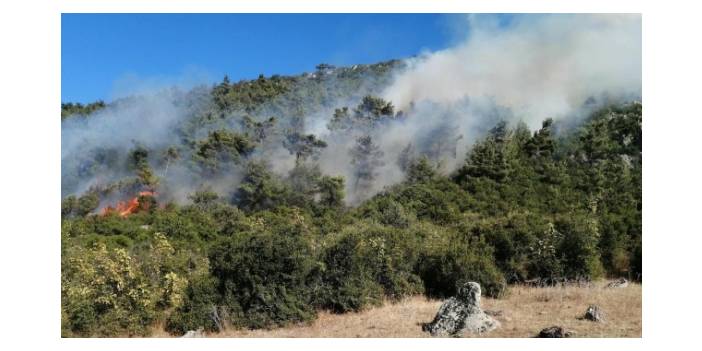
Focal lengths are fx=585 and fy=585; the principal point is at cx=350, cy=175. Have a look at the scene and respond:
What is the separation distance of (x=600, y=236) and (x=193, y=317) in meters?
10.6

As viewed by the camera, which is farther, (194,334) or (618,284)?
(618,284)

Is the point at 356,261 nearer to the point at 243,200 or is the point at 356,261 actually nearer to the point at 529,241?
the point at 529,241

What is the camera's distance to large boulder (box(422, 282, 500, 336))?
9312 millimetres

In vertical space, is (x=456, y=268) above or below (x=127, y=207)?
below

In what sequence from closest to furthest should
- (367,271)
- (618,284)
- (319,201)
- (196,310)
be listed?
(196,310) → (367,271) → (618,284) → (319,201)

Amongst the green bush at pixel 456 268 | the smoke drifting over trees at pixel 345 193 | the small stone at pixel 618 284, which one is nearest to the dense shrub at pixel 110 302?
the smoke drifting over trees at pixel 345 193

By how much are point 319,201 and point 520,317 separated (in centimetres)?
2083

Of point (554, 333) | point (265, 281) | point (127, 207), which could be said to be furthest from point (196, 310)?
point (127, 207)

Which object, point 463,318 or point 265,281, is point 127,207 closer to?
point 265,281

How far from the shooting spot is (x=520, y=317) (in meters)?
10.4

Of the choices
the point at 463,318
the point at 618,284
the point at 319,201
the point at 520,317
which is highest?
the point at 319,201

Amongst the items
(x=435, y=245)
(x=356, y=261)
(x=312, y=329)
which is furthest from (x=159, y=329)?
(x=435, y=245)

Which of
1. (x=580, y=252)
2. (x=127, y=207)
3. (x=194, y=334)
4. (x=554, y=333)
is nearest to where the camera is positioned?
(x=554, y=333)

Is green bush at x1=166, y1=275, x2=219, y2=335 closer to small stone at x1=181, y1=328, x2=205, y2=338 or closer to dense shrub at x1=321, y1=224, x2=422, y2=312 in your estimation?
small stone at x1=181, y1=328, x2=205, y2=338
